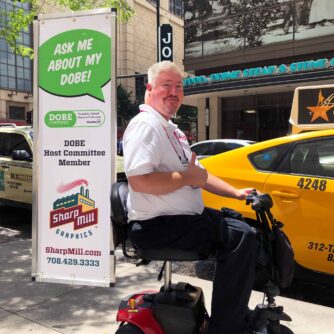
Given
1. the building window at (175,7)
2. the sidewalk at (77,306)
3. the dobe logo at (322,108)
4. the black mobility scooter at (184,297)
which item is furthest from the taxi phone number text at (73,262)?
the building window at (175,7)

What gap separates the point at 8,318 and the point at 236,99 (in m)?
20.1

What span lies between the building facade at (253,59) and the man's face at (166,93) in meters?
15.3

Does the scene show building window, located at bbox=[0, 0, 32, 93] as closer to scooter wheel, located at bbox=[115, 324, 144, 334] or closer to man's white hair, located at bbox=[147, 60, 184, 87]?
man's white hair, located at bbox=[147, 60, 184, 87]

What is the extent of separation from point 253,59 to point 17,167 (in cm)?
1580

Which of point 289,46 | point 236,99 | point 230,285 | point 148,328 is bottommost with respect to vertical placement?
point 148,328

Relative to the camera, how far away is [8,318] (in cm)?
364

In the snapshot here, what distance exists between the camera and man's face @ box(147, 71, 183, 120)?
2.32 metres

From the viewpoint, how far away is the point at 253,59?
21.2 metres

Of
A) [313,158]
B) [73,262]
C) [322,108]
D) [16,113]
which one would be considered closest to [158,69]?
[73,262]

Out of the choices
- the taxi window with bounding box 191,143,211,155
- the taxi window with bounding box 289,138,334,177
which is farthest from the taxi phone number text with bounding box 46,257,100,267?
the taxi window with bounding box 191,143,211,155

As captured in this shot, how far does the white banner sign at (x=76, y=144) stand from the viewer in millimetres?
3332

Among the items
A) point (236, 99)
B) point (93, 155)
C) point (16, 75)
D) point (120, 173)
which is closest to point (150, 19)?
point (16, 75)

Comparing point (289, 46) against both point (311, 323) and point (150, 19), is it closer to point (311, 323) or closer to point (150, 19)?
point (311, 323)

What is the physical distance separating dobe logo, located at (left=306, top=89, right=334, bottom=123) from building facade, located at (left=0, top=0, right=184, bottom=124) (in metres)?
31.1
